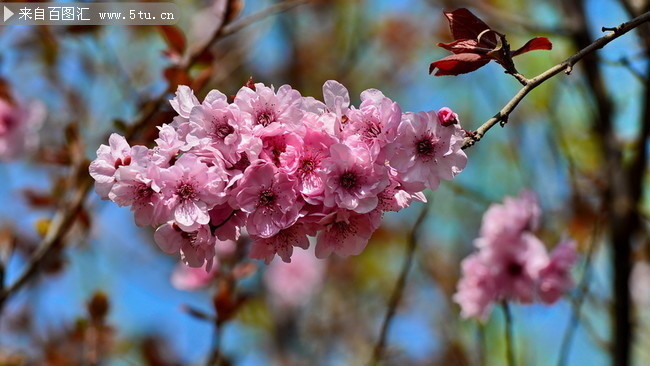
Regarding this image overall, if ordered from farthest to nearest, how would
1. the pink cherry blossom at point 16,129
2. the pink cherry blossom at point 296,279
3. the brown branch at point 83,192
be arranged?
the pink cherry blossom at point 296,279, the pink cherry blossom at point 16,129, the brown branch at point 83,192

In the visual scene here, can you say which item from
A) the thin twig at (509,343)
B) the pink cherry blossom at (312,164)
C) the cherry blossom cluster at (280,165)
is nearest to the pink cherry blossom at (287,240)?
the cherry blossom cluster at (280,165)

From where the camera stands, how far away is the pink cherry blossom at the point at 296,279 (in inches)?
254

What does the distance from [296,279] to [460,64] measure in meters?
5.70

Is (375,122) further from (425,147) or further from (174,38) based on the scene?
(174,38)

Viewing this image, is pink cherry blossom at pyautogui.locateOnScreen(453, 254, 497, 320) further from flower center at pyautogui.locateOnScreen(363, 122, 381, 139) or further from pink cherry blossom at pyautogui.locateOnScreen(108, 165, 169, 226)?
pink cherry blossom at pyautogui.locateOnScreen(108, 165, 169, 226)

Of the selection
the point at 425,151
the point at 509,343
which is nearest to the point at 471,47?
the point at 425,151

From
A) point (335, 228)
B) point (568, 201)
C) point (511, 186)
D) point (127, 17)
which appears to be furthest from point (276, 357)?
point (335, 228)

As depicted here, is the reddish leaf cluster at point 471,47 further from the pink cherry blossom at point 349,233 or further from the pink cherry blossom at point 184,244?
the pink cherry blossom at point 184,244

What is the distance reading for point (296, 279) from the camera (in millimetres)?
6926

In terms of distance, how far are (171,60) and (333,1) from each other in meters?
4.42

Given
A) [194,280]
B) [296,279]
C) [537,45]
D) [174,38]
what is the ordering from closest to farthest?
[537,45] < [174,38] < [194,280] < [296,279]

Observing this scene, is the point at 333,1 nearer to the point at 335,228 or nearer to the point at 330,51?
the point at 330,51

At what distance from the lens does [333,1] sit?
22.5ft

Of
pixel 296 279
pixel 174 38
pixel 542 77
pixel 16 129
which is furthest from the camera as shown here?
pixel 296 279
